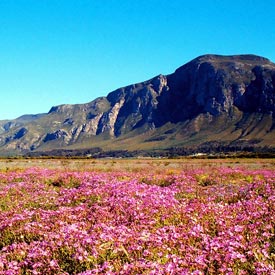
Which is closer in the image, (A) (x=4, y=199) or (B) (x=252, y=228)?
(B) (x=252, y=228)

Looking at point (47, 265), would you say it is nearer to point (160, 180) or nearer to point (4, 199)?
point (4, 199)

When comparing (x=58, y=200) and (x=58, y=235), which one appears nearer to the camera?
(x=58, y=235)

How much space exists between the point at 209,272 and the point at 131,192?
7333 millimetres

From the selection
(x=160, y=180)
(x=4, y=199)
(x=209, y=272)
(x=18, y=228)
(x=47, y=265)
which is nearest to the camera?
(x=209, y=272)

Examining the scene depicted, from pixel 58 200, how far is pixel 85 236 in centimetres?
554

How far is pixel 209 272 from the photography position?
586 cm

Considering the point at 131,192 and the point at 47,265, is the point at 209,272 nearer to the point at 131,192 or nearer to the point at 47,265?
the point at 47,265

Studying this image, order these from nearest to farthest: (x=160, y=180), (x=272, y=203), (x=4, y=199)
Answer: (x=272, y=203)
(x=4, y=199)
(x=160, y=180)

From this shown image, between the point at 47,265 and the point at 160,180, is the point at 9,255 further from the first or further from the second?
the point at 160,180

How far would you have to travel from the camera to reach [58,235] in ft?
25.1

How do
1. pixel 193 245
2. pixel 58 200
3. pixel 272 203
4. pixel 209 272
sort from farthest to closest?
pixel 58 200 → pixel 272 203 → pixel 193 245 → pixel 209 272

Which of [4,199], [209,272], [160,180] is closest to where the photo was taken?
[209,272]

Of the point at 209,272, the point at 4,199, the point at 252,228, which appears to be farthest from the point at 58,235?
the point at 4,199

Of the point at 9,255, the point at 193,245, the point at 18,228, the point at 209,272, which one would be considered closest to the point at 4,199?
the point at 18,228
